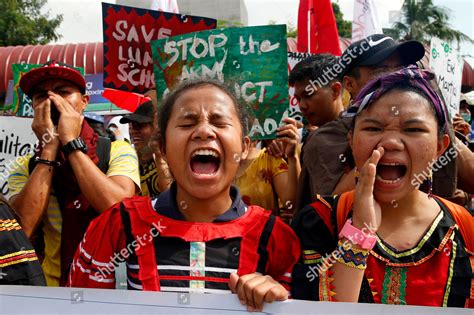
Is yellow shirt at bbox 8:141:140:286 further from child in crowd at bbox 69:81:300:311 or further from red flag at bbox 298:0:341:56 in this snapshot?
red flag at bbox 298:0:341:56

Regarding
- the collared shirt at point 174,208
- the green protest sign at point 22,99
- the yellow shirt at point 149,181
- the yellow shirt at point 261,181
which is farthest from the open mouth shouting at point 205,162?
the green protest sign at point 22,99

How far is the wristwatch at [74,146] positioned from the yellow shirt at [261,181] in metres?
0.90

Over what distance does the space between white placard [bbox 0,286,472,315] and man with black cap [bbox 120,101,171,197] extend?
3.05 ft

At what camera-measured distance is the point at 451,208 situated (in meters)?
1.63

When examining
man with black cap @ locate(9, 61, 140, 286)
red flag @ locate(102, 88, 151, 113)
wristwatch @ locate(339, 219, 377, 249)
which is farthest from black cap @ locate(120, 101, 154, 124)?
wristwatch @ locate(339, 219, 377, 249)

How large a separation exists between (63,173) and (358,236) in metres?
1.45

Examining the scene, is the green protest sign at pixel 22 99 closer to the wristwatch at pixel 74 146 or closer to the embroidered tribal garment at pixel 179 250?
the wristwatch at pixel 74 146

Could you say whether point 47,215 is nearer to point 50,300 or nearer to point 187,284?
point 50,300

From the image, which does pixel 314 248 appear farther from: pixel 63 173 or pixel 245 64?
pixel 245 64

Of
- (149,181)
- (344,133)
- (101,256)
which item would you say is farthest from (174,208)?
(149,181)

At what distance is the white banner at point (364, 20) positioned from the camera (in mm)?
5824

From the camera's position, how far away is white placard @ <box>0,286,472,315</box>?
1397 millimetres

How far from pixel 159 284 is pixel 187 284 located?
0.26 feet

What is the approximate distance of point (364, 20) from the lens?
5.83 meters
